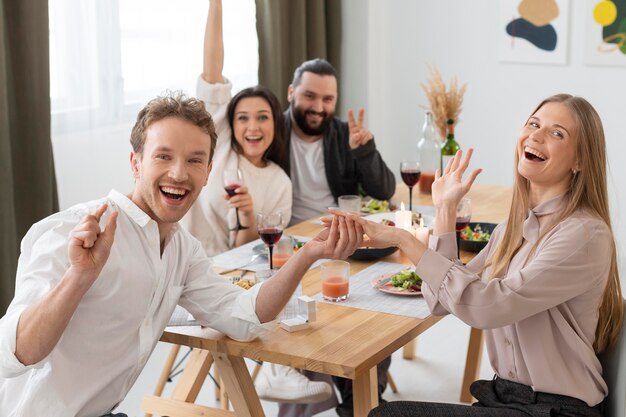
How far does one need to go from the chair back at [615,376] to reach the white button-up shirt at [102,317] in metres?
0.83

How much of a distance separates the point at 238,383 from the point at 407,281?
0.57 m

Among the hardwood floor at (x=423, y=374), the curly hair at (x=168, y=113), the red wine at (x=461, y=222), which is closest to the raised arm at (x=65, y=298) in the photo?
the curly hair at (x=168, y=113)

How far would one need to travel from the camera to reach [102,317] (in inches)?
75.9

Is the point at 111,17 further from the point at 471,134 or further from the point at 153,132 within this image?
the point at 471,134

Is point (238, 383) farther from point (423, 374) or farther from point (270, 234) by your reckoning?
point (423, 374)

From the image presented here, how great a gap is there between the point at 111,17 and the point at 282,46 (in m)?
1.23

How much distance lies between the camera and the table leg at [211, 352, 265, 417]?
85.4 inches

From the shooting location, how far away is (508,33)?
5.38m

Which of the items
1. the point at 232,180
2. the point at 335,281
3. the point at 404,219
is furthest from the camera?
the point at 232,180

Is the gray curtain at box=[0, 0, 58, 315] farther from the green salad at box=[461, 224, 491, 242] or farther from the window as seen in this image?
the green salad at box=[461, 224, 491, 242]

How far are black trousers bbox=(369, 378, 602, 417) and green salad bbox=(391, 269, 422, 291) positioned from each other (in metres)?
0.40

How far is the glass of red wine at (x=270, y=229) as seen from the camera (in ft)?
8.48

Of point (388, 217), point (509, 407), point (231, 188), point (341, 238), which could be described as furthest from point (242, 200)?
point (509, 407)

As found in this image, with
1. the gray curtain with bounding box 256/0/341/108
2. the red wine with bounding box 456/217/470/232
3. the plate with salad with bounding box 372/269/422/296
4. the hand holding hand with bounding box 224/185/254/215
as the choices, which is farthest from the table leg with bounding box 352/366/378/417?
the gray curtain with bounding box 256/0/341/108
